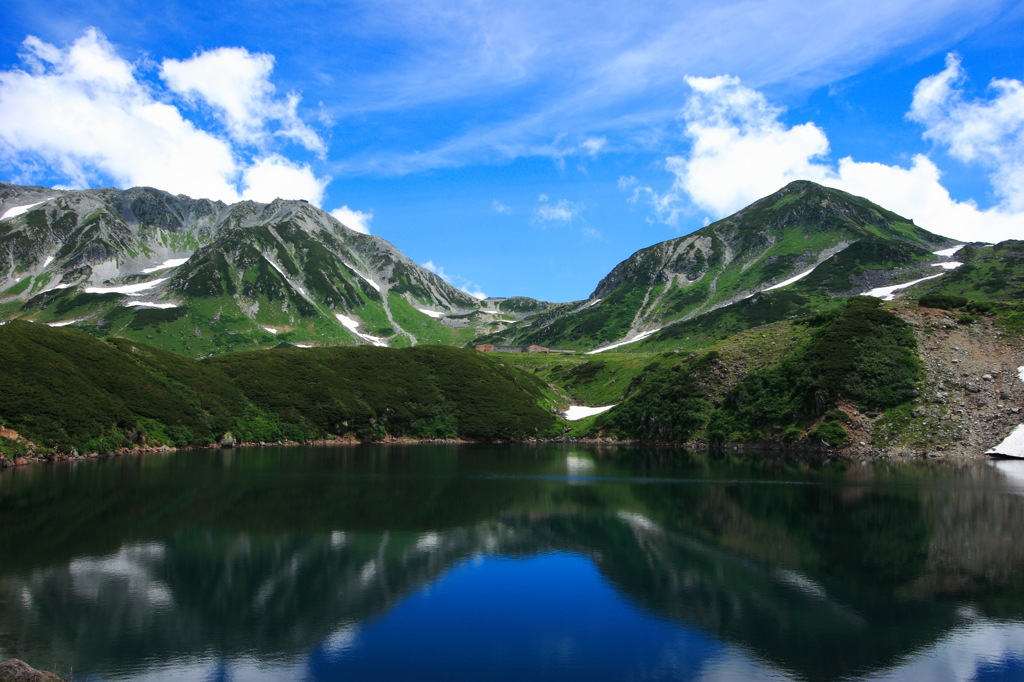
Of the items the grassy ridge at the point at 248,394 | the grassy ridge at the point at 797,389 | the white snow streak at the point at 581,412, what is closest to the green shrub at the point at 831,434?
the grassy ridge at the point at 797,389

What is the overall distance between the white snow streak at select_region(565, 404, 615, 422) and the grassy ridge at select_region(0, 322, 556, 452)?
20.1 feet

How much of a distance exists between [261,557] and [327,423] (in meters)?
79.2

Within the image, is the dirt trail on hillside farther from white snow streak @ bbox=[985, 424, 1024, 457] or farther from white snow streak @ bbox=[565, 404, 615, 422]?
white snow streak @ bbox=[565, 404, 615, 422]

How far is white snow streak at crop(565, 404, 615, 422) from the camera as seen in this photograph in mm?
126375

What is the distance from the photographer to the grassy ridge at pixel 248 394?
70188mm

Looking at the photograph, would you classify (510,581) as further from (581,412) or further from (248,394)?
(581,412)

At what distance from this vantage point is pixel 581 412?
130 metres

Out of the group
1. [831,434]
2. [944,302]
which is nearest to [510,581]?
[831,434]

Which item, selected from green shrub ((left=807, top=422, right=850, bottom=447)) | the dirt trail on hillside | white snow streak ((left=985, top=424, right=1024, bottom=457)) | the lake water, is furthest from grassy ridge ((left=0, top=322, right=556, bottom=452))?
white snow streak ((left=985, top=424, right=1024, bottom=457))

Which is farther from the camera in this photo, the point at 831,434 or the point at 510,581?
the point at 831,434

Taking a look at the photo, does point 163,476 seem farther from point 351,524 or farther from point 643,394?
point 643,394

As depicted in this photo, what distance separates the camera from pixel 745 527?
36.6 metres

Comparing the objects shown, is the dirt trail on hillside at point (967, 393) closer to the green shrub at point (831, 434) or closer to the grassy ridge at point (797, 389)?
the green shrub at point (831, 434)

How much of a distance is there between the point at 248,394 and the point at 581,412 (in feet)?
219
